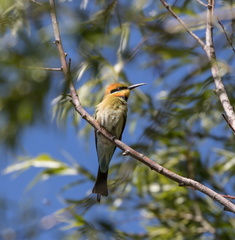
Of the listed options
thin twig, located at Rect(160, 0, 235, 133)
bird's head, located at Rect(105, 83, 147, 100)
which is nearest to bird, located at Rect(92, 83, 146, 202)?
bird's head, located at Rect(105, 83, 147, 100)

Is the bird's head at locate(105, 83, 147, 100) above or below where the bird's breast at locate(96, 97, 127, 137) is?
above

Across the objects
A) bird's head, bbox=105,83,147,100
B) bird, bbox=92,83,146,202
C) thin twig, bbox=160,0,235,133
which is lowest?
thin twig, bbox=160,0,235,133

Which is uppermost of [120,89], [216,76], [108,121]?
[120,89]

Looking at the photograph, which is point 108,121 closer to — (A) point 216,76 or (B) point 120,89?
(B) point 120,89

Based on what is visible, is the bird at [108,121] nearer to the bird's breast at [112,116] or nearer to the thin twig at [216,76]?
the bird's breast at [112,116]

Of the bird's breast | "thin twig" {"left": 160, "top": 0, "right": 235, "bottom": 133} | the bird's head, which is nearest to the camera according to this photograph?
"thin twig" {"left": 160, "top": 0, "right": 235, "bottom": 133}

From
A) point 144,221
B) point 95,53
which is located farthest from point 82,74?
point 144,221

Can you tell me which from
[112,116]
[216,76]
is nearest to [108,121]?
[112,116]

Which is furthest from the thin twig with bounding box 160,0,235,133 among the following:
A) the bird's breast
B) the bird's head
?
the bird's head

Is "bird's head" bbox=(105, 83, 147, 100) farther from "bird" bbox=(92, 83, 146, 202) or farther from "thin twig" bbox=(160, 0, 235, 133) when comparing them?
"thin twig" bbox=(160, 0, 235, 133)

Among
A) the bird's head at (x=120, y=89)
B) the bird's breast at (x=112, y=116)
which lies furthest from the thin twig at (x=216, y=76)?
the bird's head at (x=120, y=89)

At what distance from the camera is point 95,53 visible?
43.0 inches

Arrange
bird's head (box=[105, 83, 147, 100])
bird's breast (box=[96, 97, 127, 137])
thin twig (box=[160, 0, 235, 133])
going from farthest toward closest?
bird's head (box=[105, 83, 147, 100]), bird's breast (box=[96, 97, 127, 137]), thin twig (box=[160, 0, 235, 133])

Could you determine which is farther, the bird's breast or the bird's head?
the bird's head
